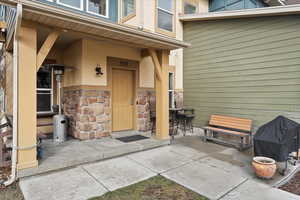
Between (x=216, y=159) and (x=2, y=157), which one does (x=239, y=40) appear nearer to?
(x=216, y=159)

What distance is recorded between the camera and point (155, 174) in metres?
3.42

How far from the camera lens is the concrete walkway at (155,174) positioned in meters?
2.77

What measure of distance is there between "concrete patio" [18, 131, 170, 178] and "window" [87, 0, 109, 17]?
4363mm

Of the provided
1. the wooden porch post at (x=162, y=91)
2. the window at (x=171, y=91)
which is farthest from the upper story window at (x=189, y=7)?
the wooden porch post at (x=162, y=91)

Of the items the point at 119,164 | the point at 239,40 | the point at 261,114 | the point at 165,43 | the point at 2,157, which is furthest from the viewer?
the point at 239,40

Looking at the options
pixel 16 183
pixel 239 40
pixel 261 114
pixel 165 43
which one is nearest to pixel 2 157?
pixel 16 183

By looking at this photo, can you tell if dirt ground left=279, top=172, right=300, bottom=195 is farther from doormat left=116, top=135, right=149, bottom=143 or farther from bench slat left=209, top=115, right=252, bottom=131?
doormat left=116, top=135, right=149, bottom=143

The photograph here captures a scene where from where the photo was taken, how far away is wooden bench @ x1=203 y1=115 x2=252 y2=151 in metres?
5.17

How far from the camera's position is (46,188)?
9.25ft

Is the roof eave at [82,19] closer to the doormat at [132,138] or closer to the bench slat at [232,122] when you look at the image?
the doormat at [132,138]

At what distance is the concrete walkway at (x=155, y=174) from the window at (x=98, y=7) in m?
5.14

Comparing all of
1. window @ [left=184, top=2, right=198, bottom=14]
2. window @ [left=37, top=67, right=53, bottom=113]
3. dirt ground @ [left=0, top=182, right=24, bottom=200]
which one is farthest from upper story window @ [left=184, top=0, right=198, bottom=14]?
dirt ground @ [left=0, top=182, right=24, bottom=200]

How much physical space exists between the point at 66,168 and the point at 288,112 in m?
5.83

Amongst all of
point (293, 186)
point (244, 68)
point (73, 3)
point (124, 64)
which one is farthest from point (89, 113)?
point (244, 68)
